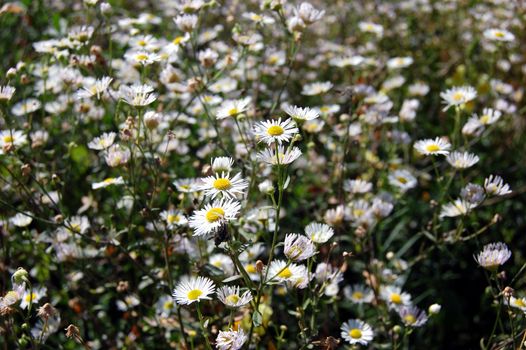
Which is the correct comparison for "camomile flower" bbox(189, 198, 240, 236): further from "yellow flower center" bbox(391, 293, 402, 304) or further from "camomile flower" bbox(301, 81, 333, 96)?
"camomile flower" bbox(301, 81, 333, 96)

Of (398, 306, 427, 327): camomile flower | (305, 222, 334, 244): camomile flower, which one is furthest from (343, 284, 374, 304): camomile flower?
(305, 222, 334, 244): camomile flower

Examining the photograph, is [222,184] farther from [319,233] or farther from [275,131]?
[319,233]

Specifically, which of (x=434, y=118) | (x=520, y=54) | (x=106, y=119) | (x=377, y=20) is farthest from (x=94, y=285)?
(x=520, y=54)

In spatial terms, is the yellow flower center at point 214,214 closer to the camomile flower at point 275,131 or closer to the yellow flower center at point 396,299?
the camomile flower at point 275,131

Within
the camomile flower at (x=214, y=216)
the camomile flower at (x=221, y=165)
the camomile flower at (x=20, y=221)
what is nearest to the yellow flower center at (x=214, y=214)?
the camomile flower at (x=214, y=216)

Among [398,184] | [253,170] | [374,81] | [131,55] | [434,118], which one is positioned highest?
[131,55]

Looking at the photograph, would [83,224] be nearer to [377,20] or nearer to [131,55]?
[131,55]
